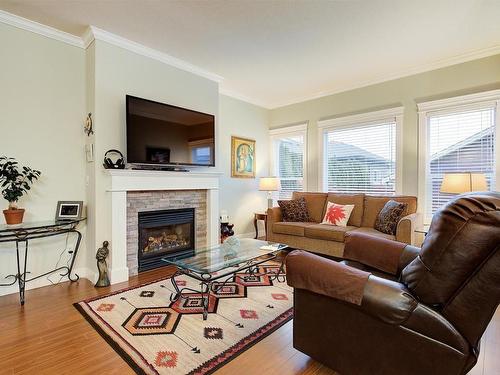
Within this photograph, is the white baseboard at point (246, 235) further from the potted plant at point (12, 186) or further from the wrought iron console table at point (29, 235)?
the potted plant at point (12, 186)

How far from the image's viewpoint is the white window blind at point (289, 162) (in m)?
5.37

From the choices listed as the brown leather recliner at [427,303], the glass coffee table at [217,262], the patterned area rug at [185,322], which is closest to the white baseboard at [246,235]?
the glass coffee table at [217,262]

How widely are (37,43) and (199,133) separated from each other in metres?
2.00

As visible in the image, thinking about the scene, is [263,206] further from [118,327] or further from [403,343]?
[403,343]

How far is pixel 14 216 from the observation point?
2572mm

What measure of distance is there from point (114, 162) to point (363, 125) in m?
3.82

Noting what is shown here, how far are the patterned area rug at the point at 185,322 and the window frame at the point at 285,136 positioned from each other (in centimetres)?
282

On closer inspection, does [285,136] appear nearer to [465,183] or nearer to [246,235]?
[246,235]

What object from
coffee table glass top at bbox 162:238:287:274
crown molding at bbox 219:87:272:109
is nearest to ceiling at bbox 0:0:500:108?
crown molding at bbox 219:87:272:109

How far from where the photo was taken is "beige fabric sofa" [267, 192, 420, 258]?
335 centimetres

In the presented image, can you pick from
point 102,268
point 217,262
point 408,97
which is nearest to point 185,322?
point 217,262

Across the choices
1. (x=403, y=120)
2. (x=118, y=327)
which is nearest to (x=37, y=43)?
(x=118, y=327)

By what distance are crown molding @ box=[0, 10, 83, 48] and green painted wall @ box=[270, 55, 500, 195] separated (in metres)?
3.74

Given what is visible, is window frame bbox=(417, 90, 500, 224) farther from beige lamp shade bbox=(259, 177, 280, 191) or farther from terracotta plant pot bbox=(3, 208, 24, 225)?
terracotta plant pot bbox=(3, 208, 24, 225)
